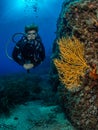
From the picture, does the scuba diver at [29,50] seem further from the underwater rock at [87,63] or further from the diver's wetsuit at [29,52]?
the underwater rock at [87,63]

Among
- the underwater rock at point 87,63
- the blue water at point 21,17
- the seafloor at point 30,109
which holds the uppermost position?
the blue water at point 21,17

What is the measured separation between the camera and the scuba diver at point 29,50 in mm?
6578

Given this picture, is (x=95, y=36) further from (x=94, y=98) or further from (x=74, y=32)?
(x=94, y=98)

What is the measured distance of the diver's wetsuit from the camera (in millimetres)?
6586

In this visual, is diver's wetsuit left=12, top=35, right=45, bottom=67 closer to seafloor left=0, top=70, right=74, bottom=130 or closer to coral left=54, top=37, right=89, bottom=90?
coral left=54, top=37, right=89, bottom=90

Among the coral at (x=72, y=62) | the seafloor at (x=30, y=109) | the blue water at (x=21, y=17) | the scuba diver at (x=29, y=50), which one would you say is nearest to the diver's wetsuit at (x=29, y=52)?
the scuba diver at (x=29, y=50)

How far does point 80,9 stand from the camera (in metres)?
7.23

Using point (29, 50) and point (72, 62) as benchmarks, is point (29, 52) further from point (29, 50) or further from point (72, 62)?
point (72, 62)

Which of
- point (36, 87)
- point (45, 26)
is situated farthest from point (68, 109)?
point (45, 26)

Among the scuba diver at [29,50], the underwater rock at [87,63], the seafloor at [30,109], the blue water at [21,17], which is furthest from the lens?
the blue water at [21,17]

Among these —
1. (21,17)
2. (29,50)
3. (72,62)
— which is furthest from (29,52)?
(21,17)

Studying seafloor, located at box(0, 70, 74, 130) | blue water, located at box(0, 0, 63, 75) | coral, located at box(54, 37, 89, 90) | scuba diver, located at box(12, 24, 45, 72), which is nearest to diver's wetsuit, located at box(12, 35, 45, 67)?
scuba diver, located at box(12, 24, 45, 72)

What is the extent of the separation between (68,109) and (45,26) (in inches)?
1766

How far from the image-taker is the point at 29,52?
6.58m
